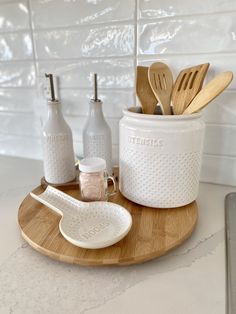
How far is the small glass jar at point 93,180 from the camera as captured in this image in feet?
1.80

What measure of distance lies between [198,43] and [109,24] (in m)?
0.24

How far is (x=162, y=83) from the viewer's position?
1.94 ft

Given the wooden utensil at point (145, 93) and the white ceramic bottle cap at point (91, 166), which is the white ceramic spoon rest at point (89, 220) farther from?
the wooden utensil at point (145, 93)

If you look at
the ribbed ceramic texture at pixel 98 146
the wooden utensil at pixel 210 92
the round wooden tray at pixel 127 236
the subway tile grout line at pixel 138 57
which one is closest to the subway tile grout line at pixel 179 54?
the subway tile grout line at pixel 138 57

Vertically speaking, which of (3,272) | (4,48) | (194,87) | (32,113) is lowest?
(3,272)

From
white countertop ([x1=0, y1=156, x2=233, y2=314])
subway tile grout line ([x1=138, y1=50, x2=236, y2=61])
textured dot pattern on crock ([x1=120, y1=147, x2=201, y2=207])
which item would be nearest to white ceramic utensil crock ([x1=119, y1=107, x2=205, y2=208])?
textured dot pattern on crock ([x1=120, y1=147, x2=201, y2=207])

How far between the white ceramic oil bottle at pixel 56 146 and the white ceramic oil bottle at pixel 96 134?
50 millimetres

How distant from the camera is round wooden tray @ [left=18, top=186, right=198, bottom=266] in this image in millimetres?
425

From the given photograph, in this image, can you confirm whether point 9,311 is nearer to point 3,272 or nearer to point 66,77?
point 3,272

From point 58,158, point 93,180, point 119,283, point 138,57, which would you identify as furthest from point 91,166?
point 138,57

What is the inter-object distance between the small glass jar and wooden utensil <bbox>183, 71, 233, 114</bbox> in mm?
222

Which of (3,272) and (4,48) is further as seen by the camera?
(4,48)

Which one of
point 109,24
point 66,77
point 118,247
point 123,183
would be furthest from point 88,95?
point 118,247

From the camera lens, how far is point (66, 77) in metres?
0.78
